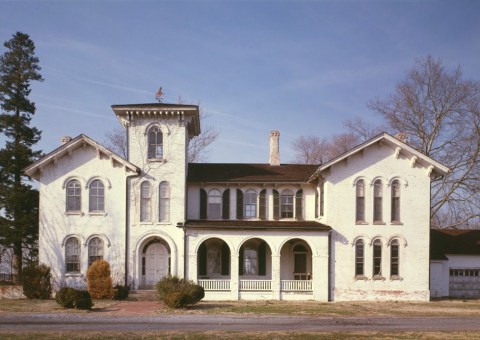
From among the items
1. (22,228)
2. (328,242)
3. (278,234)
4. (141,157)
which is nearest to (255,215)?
(278,234)

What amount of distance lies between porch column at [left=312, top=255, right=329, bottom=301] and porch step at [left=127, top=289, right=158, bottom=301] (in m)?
9.31

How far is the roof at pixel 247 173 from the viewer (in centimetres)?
3419

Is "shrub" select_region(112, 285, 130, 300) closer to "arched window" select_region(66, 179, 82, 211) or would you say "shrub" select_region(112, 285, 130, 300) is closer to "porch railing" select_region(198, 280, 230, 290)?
"porch railing" select_region(198, 280, 230, 290)

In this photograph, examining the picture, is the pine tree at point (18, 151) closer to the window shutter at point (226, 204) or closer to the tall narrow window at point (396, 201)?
the window shutter at point (226, 204)

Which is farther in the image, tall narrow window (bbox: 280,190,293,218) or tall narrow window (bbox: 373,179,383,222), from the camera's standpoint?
tall narrow window (bbox: 280,190,293,218)

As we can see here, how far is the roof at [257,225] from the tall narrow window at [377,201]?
3074 mm

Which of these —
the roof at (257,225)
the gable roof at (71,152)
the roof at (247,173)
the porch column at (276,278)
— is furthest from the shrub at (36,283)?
the porch column at (276,278)

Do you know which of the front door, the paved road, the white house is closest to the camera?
the paved road

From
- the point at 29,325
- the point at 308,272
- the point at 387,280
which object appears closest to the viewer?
the point at 29,325

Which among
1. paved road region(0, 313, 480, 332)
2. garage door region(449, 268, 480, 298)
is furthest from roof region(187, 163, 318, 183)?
paved road region(0, 313, 480, 332)

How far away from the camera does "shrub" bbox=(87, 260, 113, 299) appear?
2978 centimetres

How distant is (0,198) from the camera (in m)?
35.1

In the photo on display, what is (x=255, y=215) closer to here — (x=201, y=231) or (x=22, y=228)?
(x=201, y=231)

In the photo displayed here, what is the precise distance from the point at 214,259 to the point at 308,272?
6.08 m
